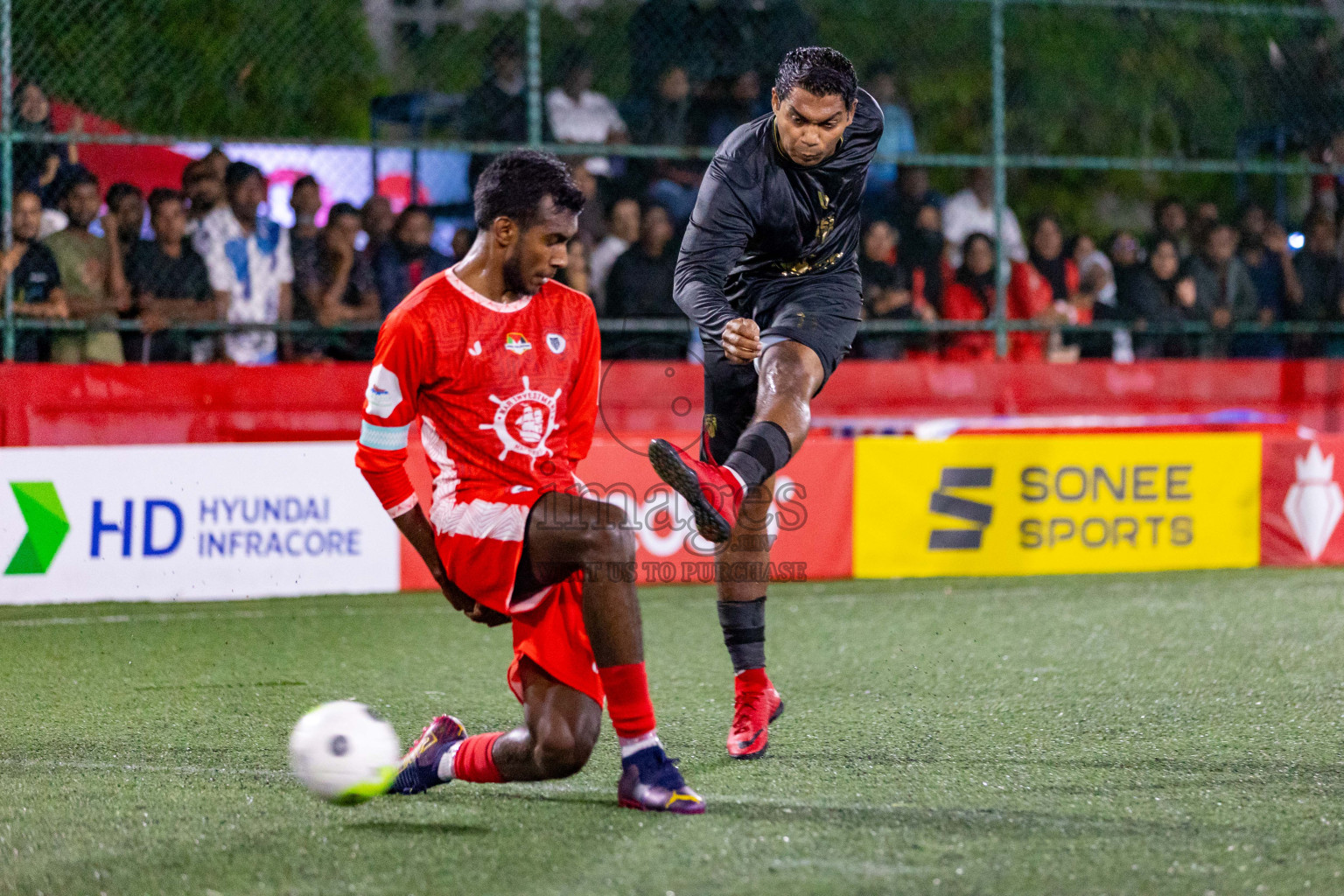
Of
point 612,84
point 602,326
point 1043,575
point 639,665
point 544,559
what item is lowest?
point 1043,575

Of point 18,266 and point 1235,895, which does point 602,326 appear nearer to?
point 18,266

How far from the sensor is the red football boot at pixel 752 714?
450cm

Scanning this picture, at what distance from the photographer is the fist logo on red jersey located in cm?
370

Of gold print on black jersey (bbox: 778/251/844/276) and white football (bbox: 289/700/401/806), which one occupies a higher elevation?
gold print on black jersey (bbox: 778/251/844/276)

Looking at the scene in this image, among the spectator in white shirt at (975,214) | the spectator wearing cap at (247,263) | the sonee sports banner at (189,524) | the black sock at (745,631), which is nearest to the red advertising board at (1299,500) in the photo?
the spectator in white shirt at (975,214)

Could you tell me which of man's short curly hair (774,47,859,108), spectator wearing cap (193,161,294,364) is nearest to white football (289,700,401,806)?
man's short curly hair (774,47,859,108)

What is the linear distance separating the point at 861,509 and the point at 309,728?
5.53 m

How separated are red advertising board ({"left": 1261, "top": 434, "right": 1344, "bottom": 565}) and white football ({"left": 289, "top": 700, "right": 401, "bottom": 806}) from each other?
713cm

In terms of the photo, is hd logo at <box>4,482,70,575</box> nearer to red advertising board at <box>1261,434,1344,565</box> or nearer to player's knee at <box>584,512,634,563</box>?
player's knee at <box>584,512,634,563</box>

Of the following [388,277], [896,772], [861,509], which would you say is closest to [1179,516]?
[861,509]

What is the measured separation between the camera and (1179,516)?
30.3ft

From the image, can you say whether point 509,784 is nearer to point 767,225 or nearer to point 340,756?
point 340,756

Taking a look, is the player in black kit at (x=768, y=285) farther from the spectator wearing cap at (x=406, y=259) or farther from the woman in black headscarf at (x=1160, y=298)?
the woman in black headscarf at (x=1160, y=298)

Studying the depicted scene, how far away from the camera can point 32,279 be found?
866 cm
